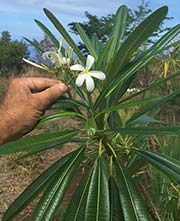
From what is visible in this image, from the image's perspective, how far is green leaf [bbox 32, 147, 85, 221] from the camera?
1.17 m

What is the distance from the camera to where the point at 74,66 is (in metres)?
1.15

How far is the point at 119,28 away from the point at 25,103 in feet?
1.46

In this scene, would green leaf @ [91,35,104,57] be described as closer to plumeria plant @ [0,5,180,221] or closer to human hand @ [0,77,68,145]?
plumeria plant @ [0,5,180,221]

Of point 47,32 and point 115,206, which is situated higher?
point 47,32

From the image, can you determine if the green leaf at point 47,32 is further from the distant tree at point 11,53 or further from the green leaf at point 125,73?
the distant tree at point 11,53

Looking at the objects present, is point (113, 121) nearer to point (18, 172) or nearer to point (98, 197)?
point (98, 197)

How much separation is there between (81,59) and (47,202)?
377 millimetres

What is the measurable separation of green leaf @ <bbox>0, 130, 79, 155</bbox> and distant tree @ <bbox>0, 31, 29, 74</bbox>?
12.1 metres

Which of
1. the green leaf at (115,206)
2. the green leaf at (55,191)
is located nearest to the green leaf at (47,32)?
the green leaf at (55,191)

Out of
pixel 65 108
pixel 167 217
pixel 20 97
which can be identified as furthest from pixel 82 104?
pixel 167 217

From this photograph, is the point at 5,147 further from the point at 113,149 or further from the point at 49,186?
the point at 113,149

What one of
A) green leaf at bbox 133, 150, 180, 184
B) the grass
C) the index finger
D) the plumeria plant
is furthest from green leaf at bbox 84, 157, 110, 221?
the grass

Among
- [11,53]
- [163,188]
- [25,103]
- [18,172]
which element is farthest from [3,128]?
[11,53]

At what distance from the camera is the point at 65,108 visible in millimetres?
1272
